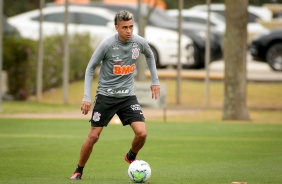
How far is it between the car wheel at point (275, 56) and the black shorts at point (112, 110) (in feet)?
63.9

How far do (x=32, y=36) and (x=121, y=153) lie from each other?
732 inches

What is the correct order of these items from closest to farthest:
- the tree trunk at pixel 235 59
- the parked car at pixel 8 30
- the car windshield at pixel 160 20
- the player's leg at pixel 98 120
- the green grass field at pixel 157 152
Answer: the player's leg at pixel 98 120, the green grass field at pixel 157 152, the tree trunk at pixel 235 59, the parked car at pixel 8 30, the car windshield at pixel 160 20

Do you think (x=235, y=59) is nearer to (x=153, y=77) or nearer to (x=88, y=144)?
(x=153, y=77)

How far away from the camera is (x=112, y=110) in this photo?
1177 cm

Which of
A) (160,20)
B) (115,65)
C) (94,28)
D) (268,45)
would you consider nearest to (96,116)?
(115,65)

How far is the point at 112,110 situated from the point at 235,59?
12.5m

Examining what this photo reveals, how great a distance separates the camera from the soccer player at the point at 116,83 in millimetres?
11547

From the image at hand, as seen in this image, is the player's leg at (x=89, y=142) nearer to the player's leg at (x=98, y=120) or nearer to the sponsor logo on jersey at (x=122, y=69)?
the player's leg at (x=98, y=120)

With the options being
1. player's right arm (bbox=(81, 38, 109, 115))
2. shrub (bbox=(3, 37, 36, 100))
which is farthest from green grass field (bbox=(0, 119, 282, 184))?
shrub (bbox=(3, 37, 36, 100))

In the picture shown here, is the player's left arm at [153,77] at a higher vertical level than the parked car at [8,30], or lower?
lower

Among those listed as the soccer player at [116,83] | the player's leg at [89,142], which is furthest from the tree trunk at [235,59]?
the player's leg at [89,142]

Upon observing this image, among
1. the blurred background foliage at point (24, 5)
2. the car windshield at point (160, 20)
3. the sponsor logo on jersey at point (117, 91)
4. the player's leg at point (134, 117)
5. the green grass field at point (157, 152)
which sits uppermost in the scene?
the blurred background foliage at point (24, 5)

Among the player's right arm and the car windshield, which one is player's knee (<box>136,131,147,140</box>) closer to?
the player's right arm

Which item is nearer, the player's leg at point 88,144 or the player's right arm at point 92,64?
the player's right arm at point 92,64
